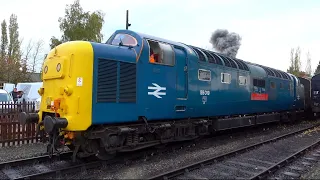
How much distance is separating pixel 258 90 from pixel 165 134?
→ 22.7ft

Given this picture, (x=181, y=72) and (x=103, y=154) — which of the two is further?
(x=181, y=72)

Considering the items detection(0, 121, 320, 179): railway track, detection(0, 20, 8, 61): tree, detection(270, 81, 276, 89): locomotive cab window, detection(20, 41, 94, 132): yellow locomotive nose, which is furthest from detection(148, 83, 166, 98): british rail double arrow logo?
detection(0, 20, 8, 61): tree

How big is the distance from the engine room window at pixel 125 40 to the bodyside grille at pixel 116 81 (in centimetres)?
81

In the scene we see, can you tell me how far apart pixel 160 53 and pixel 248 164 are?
375cm

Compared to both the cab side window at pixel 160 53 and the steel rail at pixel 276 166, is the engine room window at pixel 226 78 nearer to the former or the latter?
the cab side window at pixel 160 53

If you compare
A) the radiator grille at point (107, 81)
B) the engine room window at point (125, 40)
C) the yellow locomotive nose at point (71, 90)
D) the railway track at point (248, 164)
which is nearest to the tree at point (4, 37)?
the engine room window at point (125, 40)

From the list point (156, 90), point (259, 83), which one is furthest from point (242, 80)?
point (156, 90)

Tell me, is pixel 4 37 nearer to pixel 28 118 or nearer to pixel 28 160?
pixel 28 118

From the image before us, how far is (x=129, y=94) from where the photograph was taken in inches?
290

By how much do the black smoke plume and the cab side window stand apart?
35.3 ft

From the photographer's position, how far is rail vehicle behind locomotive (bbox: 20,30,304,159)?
21.5 ft

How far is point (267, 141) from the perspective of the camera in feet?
36.6

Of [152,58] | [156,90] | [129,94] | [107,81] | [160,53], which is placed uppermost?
[160,53]

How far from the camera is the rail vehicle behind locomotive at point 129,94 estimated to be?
656cm
